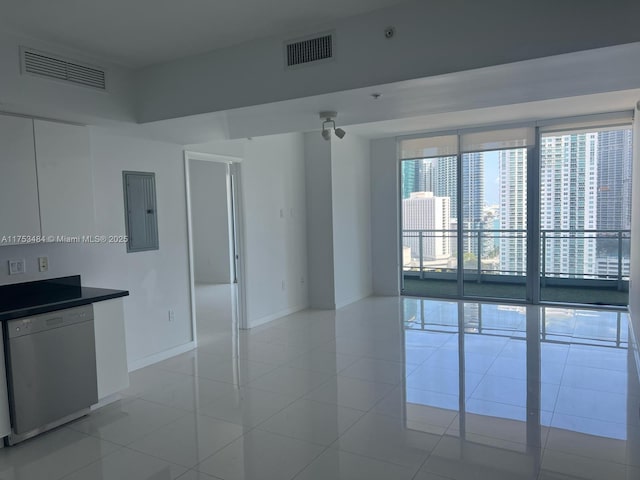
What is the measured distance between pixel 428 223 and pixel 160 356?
16.2 feet

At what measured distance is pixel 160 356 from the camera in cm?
475

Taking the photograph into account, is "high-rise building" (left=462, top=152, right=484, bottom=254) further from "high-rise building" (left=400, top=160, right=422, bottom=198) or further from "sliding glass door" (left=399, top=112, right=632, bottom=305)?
"high-rise building" (left=400, top=160, right=422, bottom=198)

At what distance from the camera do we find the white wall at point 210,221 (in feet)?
31.9

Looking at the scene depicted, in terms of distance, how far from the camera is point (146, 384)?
4082 millimetres

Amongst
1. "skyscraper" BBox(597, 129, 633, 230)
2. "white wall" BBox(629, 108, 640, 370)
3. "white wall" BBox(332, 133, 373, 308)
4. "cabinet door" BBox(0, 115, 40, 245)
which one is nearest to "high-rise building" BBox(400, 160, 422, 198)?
"white wall" BBox(332, 133, 373, 308)

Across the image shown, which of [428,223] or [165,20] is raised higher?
[165,20]

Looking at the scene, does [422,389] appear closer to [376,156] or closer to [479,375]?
[479,375]

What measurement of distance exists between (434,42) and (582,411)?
2772 millimetres

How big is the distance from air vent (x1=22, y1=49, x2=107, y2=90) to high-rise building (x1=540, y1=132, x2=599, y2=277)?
601 centimetres

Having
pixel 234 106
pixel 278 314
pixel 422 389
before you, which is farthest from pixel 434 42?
pixel 278 314

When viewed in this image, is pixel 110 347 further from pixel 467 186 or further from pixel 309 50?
pixel 467 186

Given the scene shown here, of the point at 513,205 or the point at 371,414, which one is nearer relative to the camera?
the point at 371,414

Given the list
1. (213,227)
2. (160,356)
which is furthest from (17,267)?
(213,227)

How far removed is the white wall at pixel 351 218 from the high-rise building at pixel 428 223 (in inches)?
27.9
